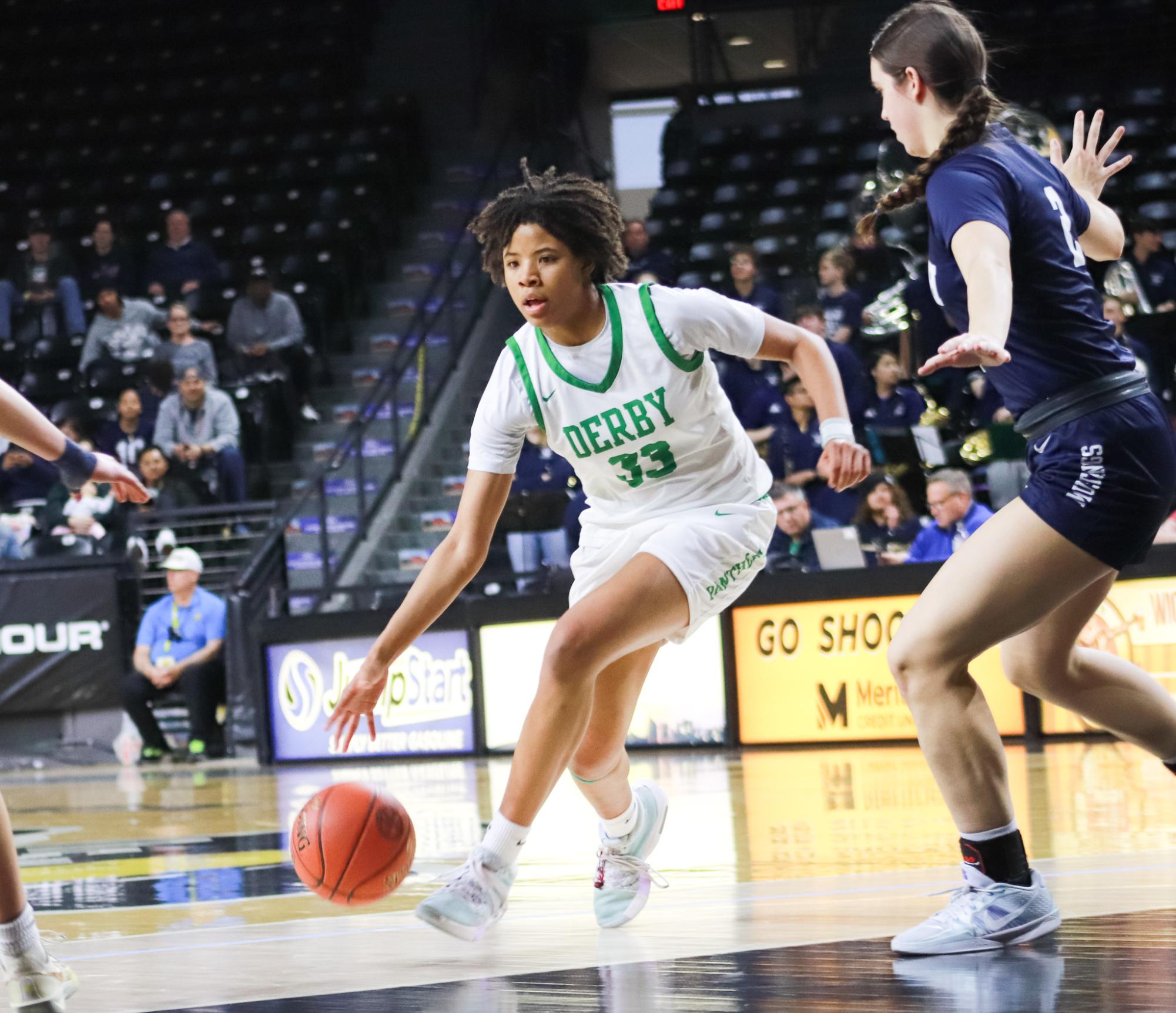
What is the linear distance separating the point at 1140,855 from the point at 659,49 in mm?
15949

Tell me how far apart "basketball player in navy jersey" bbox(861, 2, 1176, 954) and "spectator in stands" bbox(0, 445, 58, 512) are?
40.8ft

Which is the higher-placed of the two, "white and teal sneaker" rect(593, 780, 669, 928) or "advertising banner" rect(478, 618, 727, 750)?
"advertising banner" rect(478, 618, 727, 750)

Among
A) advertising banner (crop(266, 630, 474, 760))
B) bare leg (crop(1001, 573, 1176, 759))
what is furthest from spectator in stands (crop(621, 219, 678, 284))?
bare leg (crop(1001, 573, 1176, 759))

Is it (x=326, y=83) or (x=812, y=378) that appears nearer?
(x=812, y=378)

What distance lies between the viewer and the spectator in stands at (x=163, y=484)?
1405 centimetres

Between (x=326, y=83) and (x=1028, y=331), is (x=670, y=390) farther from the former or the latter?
(x=326, y=83)

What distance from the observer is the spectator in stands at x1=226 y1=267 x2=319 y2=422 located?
52.2 ft

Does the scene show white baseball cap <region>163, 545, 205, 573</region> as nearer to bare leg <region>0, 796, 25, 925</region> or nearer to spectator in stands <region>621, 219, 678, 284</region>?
spectator in stands <region>621, 219, 678, 284</region>

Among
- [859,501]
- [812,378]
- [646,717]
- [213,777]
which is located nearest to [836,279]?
[859,501]

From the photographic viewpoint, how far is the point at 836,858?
542 cm

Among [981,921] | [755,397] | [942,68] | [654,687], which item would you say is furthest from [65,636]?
[942,68]

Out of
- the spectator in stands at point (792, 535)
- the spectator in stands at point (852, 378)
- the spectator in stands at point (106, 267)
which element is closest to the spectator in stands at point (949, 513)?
the spectator in stands at point (792, 535)

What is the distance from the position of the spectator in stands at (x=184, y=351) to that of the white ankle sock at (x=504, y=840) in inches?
469

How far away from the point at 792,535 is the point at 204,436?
5.80 m
